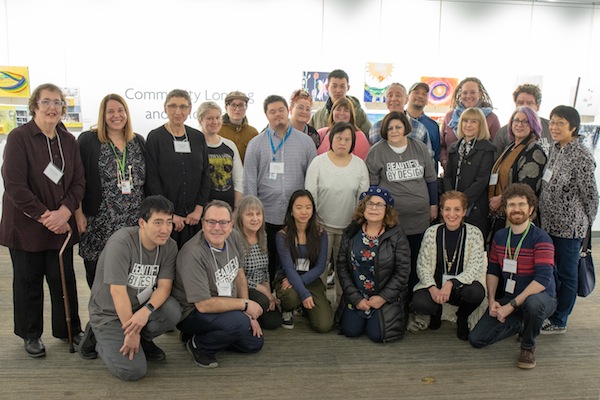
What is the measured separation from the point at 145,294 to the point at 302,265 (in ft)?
3.77

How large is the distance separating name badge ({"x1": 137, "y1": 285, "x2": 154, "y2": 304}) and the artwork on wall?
353cm

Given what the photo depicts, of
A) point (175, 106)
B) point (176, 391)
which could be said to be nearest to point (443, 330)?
point (176, 391)

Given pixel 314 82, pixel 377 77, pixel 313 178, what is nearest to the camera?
pixel 313 178

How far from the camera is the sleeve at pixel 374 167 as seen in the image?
3.58 metres

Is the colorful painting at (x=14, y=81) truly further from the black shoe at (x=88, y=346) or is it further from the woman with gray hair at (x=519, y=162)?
the woman with gray hair at (x=519, y=162)

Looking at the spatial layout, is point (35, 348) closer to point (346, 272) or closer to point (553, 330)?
point (346, 272)

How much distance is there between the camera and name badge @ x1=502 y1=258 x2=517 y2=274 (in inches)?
125

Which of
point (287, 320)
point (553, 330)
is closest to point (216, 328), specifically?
point (287, 320)

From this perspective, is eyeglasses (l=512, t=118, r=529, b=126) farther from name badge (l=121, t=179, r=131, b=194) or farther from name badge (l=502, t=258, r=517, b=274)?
name badge (l=121, t=179, r=131, b=194)

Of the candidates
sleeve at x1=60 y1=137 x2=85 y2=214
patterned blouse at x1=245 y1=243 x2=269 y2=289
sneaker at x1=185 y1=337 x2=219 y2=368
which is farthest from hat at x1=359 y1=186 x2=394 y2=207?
sleeve at x1=60 y1=137 x2=85 y2=214

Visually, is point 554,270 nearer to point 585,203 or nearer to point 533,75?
point 585,203

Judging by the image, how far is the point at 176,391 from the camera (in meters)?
2.58

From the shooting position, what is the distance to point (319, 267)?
3500 millimetres

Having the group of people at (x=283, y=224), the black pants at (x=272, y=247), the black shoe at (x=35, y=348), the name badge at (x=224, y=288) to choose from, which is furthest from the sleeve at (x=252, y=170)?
the black shoe at (x=35, y=348)
